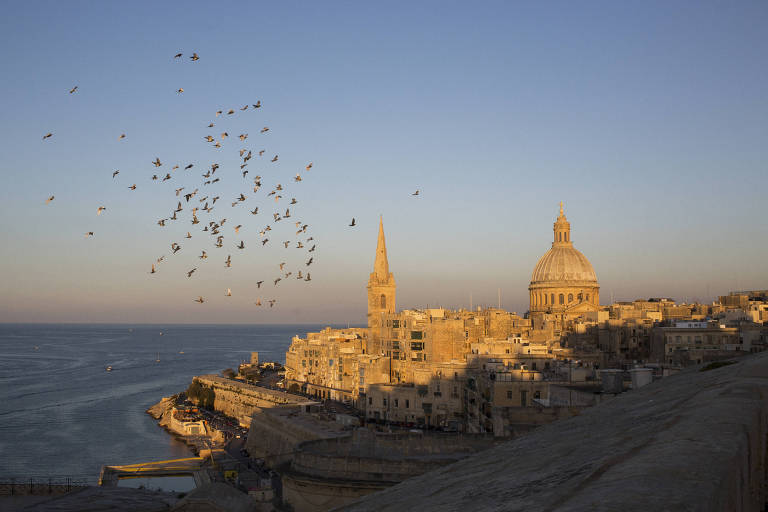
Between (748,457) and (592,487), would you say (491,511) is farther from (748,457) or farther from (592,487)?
(748,457)

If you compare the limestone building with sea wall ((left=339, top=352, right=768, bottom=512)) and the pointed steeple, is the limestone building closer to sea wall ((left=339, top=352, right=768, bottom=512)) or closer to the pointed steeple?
the pointed steeple

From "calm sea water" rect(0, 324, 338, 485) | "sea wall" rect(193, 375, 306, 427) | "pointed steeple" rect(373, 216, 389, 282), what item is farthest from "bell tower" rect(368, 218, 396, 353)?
"calm sea water" rect(0, 324, 338, 485)

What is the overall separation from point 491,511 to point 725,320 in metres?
55.0

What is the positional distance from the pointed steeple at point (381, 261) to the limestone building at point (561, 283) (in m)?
17.6

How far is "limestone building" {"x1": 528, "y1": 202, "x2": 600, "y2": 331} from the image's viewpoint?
79938mm

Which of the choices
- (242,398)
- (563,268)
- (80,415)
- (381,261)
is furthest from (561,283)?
(80,415)

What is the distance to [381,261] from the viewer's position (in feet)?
255

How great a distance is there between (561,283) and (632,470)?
8046 centimetres

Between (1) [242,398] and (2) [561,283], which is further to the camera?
(2) [561,283]

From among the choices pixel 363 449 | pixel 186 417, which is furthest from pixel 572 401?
pixel 186 417

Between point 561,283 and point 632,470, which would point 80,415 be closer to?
point 561,283

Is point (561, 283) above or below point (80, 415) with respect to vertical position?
above

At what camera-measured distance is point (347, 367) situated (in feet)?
227

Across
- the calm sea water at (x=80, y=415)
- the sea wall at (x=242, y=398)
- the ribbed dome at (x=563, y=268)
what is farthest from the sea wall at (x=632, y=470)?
the ribbed dome at (x=563, y=268)
